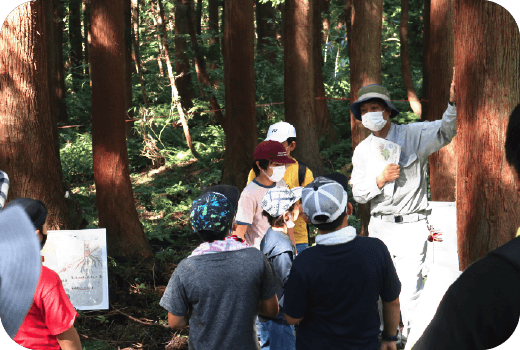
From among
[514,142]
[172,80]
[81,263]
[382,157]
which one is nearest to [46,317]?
[514,142]

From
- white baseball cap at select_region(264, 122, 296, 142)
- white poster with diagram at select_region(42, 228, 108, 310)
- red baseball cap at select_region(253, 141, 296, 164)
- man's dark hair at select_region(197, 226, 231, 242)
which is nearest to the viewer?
man's dark hair at select_region(197, 226, 231, 242)

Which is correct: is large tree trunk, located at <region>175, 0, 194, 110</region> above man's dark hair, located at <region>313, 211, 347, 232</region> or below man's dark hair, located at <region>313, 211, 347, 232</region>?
above

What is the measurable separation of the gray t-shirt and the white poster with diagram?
9.39 feet

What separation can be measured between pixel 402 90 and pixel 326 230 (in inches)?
656

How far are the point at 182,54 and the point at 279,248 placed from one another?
17.5 metres

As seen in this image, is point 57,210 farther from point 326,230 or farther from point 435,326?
point 435,326

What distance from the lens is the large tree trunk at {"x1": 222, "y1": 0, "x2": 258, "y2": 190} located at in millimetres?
9805

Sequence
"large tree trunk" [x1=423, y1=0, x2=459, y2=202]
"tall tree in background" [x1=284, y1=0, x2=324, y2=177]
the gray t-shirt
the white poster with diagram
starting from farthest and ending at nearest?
"tall tree in background" [x1=284, y1=0, x2=324, y2=177]
"large tree trunk" [x1=423, y1=0, x2=459, y2=202]
the white poster with diagram
the gray t-shirt

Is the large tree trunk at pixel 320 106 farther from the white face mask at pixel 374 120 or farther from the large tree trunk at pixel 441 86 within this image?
the white face mask at pixel 374 120

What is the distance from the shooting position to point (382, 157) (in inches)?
185

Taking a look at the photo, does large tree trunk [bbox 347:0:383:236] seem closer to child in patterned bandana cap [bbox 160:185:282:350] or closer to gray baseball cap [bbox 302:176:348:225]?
gray baseball cap [bbox 302:176:348:225]

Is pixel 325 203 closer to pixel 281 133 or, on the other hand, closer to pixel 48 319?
pixel 48 319

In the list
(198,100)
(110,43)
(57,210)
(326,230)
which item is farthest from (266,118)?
(326,230)

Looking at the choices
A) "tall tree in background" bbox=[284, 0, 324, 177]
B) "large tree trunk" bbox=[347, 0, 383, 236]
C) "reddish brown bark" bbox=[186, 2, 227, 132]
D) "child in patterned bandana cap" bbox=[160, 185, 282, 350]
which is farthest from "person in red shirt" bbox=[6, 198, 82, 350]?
"reddish brown bark" bbox=[186, 2, 227, 132]
